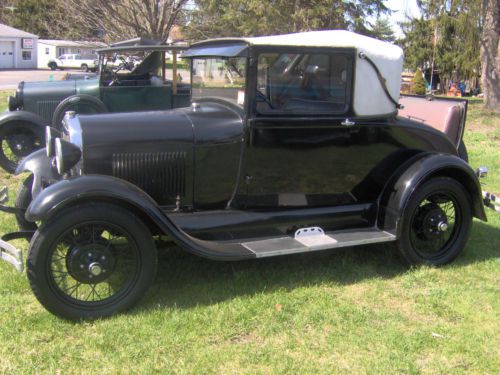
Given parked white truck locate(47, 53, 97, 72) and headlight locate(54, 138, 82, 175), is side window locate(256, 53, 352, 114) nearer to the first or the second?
headlight locate(54, 138, 82, 175)

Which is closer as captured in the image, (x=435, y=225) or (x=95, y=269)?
(x=95, y=269)

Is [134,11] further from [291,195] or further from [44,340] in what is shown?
[44,340]

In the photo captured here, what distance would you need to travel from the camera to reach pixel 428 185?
4.10m

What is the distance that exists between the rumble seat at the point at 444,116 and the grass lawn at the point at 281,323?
1235 millimetres

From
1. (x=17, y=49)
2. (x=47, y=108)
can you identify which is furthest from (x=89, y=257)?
(x=17, y=49)

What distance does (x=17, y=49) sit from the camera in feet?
139

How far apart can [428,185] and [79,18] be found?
48.7ft

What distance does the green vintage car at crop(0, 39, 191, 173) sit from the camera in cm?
786

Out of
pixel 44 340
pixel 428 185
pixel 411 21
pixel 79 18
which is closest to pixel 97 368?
pixel 44 340

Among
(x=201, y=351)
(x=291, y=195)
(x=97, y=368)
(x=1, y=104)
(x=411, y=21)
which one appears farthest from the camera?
(x=411, y=21)

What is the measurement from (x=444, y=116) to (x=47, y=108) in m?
6.26

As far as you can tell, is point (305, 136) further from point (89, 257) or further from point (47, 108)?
point (47, 108)

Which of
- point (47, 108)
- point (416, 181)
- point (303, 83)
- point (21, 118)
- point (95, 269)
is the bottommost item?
point (95, 269)

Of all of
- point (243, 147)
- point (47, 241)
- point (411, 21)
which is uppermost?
point (411, 21)
